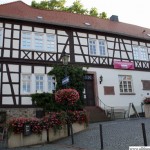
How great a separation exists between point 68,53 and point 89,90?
3423 mm

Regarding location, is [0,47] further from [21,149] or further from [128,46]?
[128,46]

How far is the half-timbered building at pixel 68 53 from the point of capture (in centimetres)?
1847

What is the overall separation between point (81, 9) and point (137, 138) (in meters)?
24.7

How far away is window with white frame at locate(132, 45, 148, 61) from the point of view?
79.4 ft

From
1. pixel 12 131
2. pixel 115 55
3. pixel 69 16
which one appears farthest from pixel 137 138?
pixel 69 16

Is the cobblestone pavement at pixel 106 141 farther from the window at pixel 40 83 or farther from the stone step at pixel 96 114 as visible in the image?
the window at pixel 40 83

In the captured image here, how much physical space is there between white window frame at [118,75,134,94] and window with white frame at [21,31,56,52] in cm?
651

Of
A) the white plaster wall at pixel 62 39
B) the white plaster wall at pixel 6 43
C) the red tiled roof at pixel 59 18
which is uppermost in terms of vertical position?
the red tiled roof at pixel 59 18

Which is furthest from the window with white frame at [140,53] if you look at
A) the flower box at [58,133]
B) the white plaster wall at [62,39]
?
the flower box at [58,133]

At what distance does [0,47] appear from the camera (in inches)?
731

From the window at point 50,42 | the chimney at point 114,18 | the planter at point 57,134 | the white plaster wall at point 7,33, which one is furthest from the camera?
the chimney at point 114,18

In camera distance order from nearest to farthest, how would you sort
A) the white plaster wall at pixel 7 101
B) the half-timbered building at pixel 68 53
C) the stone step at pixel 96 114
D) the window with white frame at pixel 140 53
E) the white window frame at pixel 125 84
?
the white plaster wall at pixel 7 101 < the half-timbered building at pixel 68 53 < the stone step at pixel 96 114 < the white window frame at pixel 125 84 < the window with white frame at pixel 140 53

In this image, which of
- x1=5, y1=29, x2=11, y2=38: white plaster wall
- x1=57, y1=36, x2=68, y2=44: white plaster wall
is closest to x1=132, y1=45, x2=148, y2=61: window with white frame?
x1=57, y1=36, x2=68, y2=44: white plaster wall

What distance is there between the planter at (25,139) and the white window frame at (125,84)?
426 inches
